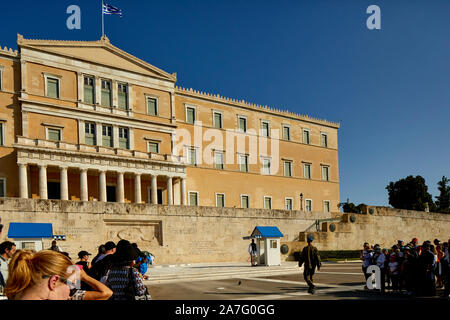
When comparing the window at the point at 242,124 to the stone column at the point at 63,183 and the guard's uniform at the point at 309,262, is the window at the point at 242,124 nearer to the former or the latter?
the stone column at the point at 63,183

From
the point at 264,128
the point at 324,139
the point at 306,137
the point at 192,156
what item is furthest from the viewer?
the point at 324,139

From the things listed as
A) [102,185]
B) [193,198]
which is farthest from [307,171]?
[102,185]

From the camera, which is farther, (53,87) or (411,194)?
(411,194)

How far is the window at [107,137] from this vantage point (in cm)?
3694

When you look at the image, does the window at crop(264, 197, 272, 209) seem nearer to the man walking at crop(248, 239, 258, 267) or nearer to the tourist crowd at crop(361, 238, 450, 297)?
the man walking at crop(248, 239, 258, 267)

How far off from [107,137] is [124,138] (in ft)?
5.74

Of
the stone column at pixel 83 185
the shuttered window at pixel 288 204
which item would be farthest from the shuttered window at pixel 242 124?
the stone column at pixel 83 185

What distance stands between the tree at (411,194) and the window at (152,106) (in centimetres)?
5283

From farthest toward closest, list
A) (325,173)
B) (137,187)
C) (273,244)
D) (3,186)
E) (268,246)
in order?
1. (325,173)
2. (137,187)
3. (3,186)
4. (273,244)
5. (268,246)

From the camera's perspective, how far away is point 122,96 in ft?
127

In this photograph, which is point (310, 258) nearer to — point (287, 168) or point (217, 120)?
point (217, 120)

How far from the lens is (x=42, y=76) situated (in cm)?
3434
